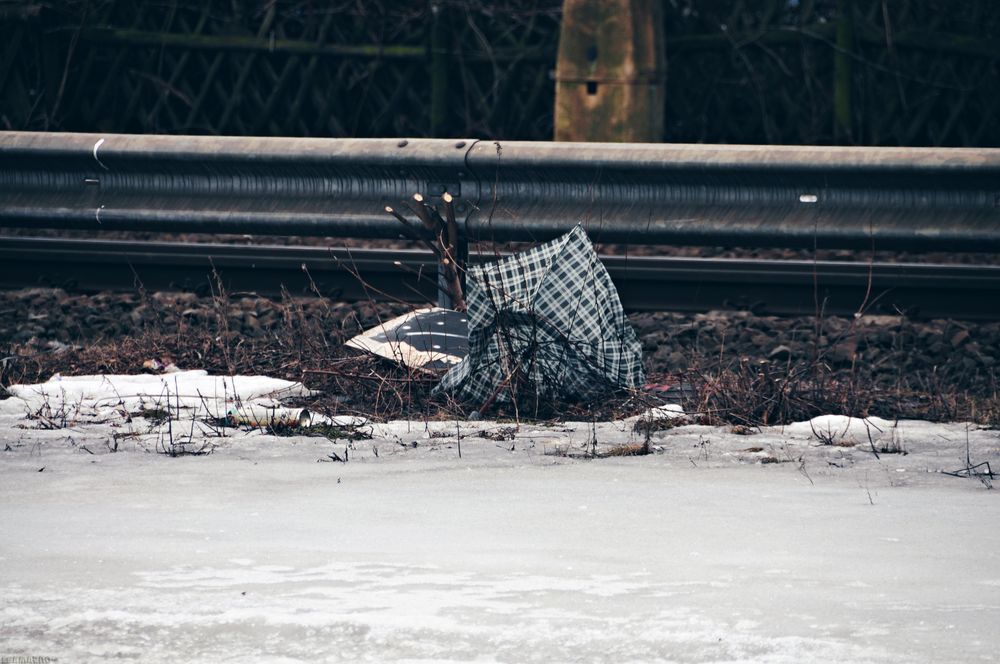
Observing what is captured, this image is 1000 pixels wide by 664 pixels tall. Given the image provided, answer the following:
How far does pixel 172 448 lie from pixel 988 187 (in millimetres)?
4193

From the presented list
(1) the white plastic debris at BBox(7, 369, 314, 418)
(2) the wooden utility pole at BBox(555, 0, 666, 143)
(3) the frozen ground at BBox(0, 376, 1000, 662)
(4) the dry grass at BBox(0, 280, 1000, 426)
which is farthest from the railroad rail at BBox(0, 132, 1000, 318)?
(3) the frozen ground at BBox(0, 376, 1000, 662)

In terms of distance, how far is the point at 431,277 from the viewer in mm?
8602

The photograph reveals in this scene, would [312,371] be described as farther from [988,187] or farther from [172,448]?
[988,187]

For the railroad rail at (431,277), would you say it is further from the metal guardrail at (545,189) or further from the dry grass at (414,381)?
the dry grass at (414,381)

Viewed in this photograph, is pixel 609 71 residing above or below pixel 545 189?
above

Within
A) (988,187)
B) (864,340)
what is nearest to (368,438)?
(864,340)

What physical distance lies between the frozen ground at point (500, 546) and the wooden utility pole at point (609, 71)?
15.9 ft

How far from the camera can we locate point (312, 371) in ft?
20.1

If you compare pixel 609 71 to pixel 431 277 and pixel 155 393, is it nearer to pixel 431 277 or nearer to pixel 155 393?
pixel 431 277

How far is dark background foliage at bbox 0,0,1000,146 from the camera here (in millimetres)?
12984

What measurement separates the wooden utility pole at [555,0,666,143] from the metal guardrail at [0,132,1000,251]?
104 inches

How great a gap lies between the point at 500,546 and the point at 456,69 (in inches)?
401

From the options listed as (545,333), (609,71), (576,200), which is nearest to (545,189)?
(576,200)

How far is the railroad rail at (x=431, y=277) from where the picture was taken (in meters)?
8.10
